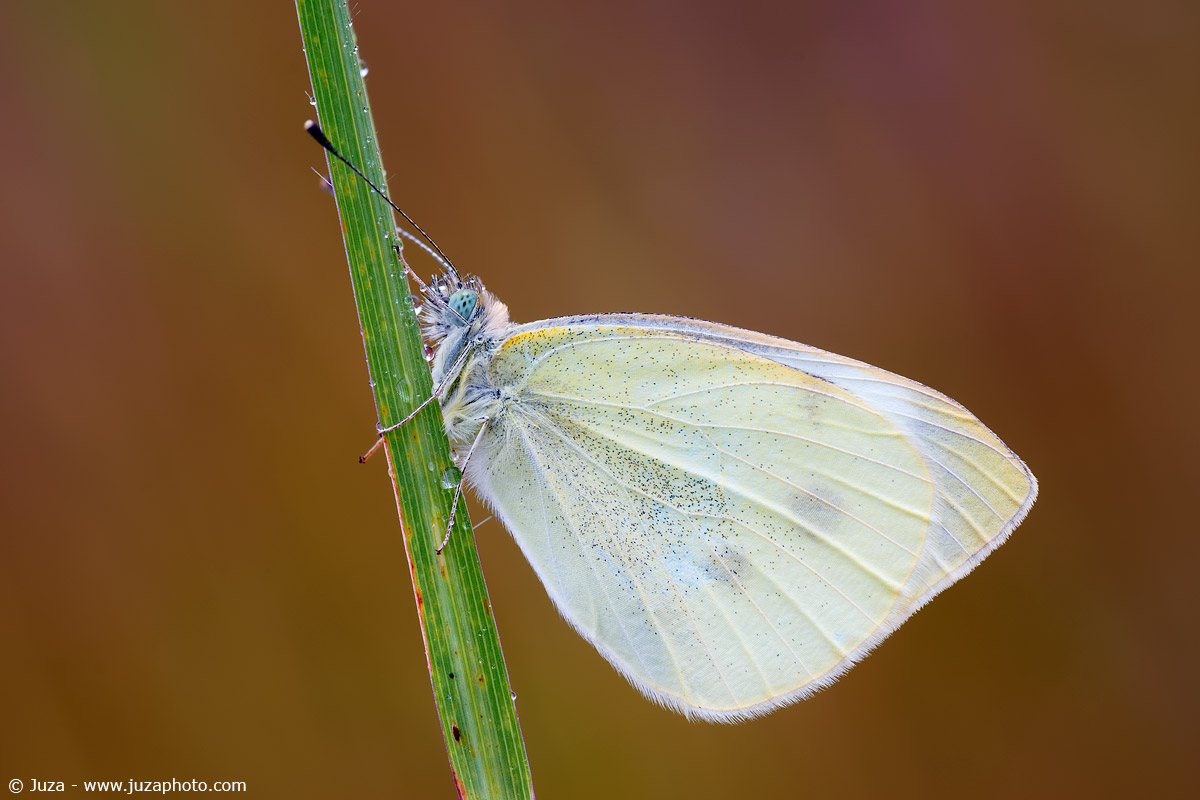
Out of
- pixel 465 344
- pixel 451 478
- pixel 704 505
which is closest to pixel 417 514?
pixel 451 478

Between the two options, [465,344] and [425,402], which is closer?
[425,402]

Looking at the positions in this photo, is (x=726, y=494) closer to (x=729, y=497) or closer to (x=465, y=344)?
(x=729, y=497)

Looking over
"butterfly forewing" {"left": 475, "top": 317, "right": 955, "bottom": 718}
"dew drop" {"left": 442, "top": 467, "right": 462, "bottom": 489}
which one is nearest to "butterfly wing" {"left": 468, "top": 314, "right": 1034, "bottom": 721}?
"butterfly forewing" {"left": 475, "top": 317, "right": 955, "bottom": 718}

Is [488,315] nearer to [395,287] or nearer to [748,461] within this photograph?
[395,287]

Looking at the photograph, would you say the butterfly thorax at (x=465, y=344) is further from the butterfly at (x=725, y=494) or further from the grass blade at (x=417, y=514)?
the grass blade at (x=417, y=514)

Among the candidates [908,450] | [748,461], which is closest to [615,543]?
[748,461]

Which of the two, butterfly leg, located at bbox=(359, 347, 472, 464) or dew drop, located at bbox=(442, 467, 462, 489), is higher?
butterfly leg, located at bbox=(359, 347, 472, 464)

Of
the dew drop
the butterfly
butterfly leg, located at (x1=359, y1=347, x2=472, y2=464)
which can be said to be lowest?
the butterfly

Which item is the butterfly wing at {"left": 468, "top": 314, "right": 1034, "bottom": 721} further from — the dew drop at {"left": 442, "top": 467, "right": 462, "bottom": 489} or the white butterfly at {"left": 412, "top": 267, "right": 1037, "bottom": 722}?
the dew drop at {"left": 442, "top": 467, "right": 462, "bottom": 489}
